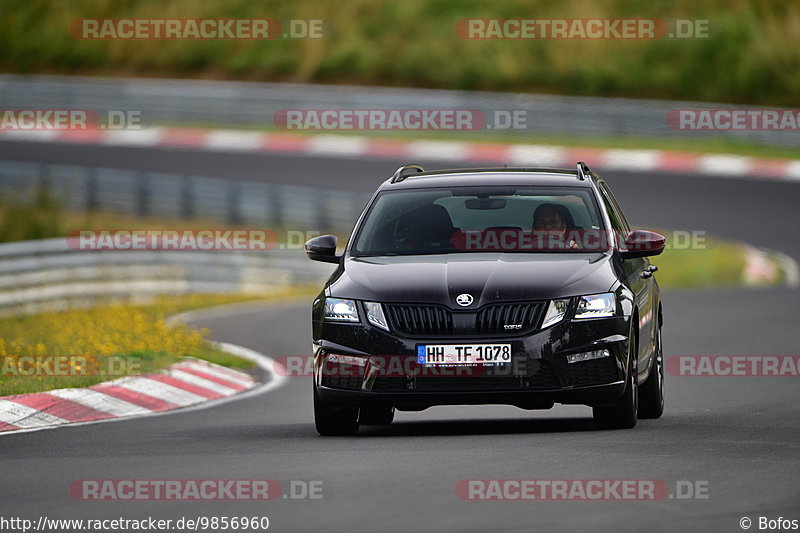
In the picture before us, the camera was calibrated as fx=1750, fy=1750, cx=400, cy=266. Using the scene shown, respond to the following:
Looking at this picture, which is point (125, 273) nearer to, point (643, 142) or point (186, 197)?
point (186, 197)

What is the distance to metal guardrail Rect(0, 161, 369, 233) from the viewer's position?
32.1 meters

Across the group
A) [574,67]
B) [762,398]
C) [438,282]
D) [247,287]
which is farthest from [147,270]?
[574,67]

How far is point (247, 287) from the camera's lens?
88.4 ft

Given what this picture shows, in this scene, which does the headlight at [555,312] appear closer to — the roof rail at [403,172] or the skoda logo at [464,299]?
the skoda logo at [464,299]

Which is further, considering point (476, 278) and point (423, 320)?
point (476, 278)

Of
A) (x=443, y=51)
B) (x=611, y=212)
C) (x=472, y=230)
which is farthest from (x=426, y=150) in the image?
(x=472, y=230)

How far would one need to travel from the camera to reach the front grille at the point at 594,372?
10.4 meters

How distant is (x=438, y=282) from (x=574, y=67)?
3661 cm

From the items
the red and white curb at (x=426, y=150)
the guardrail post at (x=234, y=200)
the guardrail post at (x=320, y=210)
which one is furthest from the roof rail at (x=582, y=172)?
the red and white curb at (x=426, y=150)

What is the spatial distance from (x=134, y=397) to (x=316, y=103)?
28.4 metres

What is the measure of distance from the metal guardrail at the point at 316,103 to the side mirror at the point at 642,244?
27202 millimetres

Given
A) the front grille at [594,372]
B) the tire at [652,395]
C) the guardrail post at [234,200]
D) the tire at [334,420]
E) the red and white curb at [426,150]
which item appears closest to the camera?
the front grille at [594,372]

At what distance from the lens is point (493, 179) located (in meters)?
11.9

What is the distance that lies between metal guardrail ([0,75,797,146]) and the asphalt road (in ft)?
74.4
